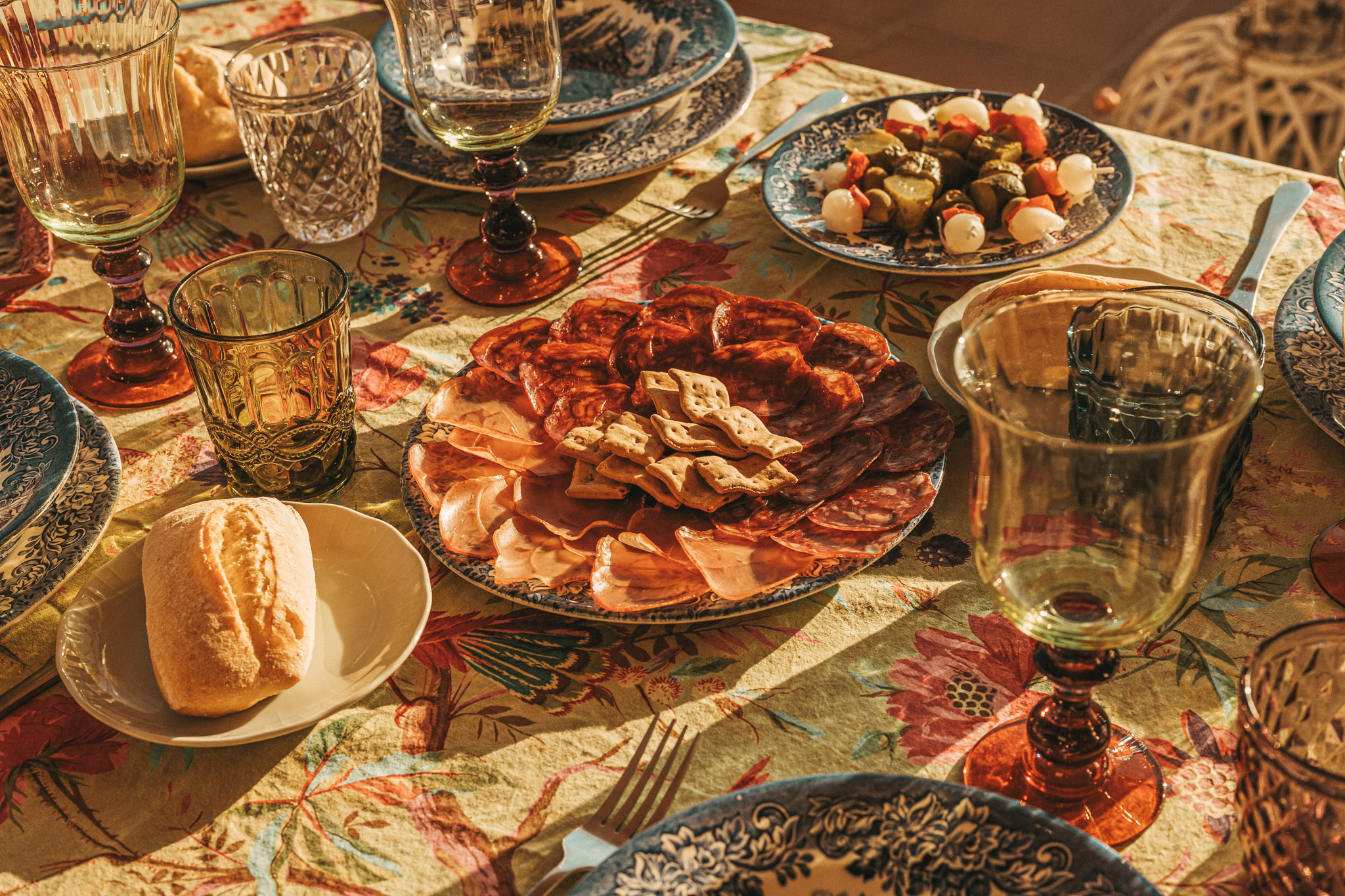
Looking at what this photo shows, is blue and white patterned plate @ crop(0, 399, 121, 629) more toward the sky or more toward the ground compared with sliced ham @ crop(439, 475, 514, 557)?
more toward the ground

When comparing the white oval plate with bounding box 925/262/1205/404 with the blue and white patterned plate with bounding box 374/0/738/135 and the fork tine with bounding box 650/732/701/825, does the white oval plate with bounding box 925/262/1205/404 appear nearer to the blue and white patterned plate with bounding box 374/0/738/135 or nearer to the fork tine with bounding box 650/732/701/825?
the fork tine with bounding box 650/732/701/825

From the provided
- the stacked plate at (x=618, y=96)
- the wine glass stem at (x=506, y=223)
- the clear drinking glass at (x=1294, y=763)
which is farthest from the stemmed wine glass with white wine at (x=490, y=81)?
the clear drinking glass at (x=1294, y=763)

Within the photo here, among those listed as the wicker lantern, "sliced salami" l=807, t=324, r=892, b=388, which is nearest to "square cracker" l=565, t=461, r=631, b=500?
"sliced salami" l=807, t=324, r=892, b=388

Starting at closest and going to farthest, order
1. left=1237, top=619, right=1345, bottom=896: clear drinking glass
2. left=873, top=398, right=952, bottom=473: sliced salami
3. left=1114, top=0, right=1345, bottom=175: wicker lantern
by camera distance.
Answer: left=1237, top=619, right=1345, bottom=896: clear drinking glass
left=873, top=398, right=952, bottom=473: sliced salami
left=1114, top=0, right=1345, bottom=175: wicker lantern

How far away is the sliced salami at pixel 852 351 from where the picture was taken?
962 mm

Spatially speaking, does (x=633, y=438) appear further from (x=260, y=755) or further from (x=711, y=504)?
(x=260, y=755)

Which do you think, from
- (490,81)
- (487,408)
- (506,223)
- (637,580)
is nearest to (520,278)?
(506,223)

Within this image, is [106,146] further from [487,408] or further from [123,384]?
[487,408]

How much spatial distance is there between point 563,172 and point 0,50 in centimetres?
60

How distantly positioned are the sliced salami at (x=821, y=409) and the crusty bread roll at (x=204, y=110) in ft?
2.83

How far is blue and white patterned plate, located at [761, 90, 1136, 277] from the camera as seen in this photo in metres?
1.15

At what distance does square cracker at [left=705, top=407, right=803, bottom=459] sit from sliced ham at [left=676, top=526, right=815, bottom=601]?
7cm

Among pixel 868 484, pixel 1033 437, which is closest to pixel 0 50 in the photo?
pixel 868 484

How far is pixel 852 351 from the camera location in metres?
0.98
